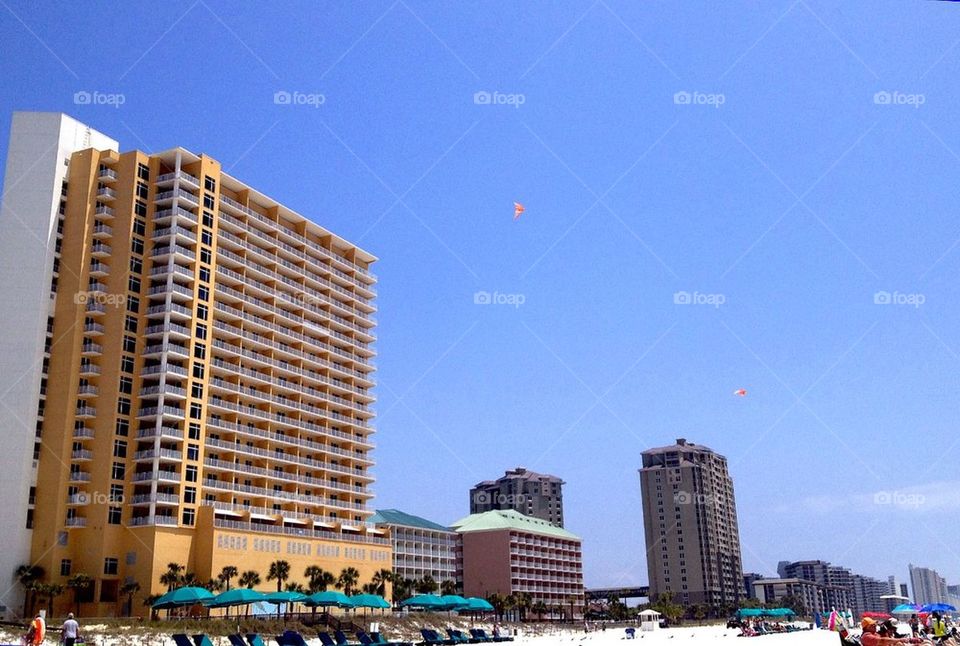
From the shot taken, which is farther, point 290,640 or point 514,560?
point 514,560

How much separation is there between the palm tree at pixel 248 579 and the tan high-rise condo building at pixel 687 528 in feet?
376

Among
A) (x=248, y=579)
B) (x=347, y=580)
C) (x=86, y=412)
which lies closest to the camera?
(x=86, y=412)

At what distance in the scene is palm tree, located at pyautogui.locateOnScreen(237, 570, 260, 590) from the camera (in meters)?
64.4

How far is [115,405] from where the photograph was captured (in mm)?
62562

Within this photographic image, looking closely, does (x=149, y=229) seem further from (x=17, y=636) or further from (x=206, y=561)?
(x=17, y=636)

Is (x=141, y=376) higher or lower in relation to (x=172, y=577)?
higher

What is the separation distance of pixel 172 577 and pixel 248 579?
6075 millimetres

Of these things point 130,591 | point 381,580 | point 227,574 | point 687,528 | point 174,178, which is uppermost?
point 174,178

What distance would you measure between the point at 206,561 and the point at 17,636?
20054 millimetres

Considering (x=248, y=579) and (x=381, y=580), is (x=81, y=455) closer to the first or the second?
(x=248, y=579)

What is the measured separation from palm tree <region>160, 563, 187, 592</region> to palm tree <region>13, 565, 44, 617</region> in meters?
7.49

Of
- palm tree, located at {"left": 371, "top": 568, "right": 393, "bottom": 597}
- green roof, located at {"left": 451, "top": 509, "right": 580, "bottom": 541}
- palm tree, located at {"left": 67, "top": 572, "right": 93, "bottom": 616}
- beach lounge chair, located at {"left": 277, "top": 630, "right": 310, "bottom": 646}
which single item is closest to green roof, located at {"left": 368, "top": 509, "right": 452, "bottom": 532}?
green roof, located at {"left": 451, "top": 509, "right": 580, "bottom": 541}

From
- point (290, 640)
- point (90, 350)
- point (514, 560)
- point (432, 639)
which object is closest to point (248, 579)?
point (90, 350)

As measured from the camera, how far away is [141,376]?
6456cm
